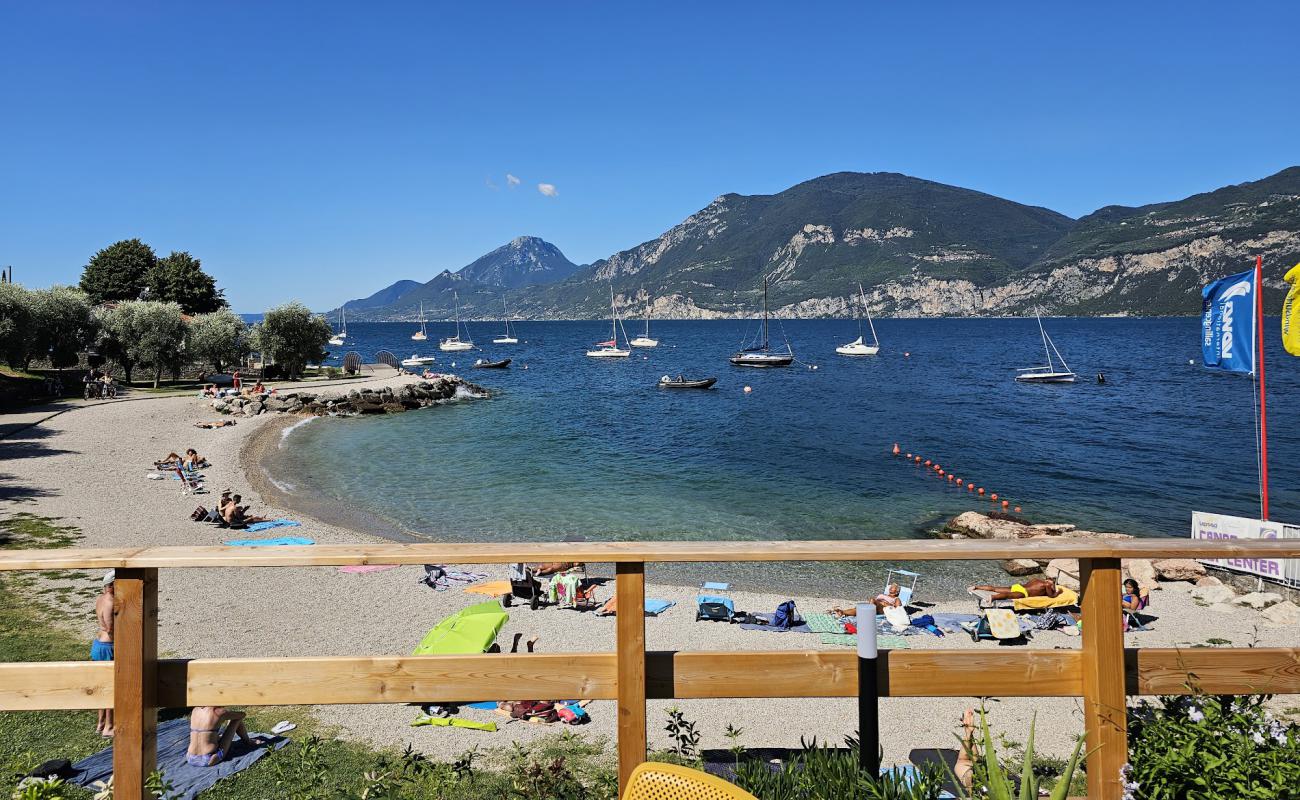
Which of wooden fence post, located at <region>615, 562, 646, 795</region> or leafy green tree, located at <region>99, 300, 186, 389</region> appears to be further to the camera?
leafy green tree, located at <region>99, 300, 186, 389</region>

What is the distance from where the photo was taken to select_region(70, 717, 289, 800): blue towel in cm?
582

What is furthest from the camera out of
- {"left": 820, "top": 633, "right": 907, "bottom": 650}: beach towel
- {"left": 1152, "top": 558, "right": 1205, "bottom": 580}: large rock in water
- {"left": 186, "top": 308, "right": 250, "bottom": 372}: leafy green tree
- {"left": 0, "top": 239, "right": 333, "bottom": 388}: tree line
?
{"left": 186, "top": 308, "right": 250, "bottom": 372}: leafy green tree

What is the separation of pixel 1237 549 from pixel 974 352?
444 ft

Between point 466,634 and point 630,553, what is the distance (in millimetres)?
8356

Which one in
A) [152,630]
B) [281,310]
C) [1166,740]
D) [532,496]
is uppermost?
[281,310]

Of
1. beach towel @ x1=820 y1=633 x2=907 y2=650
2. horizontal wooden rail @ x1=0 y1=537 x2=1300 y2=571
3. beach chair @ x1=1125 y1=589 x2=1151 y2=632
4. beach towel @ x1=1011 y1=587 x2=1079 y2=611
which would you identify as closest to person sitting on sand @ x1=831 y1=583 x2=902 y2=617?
beach towel @ x1=820 y1=633 x2=907 y2=650

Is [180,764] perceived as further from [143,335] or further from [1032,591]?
[143,335]

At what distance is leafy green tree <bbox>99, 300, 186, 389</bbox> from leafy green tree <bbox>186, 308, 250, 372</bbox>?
1.16m

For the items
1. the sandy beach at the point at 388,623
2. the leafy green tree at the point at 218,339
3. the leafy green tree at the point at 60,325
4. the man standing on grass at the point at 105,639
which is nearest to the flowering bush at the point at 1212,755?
the sandy beach at the point at 388,623

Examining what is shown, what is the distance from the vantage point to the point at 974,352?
128250mm

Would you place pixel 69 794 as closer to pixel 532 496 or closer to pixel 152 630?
pixel 152 630

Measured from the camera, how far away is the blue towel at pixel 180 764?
5.82 meters

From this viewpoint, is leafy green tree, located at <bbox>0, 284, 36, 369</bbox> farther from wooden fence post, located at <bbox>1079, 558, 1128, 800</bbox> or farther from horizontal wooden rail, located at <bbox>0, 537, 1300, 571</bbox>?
wooden fence post, located at <bbox>1079, 558, 1128, 800</bbox>

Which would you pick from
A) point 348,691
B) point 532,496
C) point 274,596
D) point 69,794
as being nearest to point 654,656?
point 348,691
